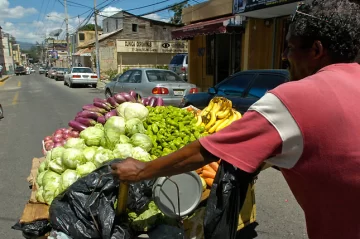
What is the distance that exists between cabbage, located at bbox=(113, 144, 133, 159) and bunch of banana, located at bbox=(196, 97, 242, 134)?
1.18m

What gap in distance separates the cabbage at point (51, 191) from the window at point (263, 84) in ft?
14.0

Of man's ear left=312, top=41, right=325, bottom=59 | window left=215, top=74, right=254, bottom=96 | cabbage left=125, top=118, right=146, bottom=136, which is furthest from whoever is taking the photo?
window left=215, top=74, right=254, bottom=96

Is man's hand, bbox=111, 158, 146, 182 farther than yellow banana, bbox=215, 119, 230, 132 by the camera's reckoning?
No

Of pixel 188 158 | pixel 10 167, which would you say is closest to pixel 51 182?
pixel 188 158

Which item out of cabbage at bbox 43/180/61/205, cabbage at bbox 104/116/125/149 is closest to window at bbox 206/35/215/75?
cabbage at bbox 104/116/125/149

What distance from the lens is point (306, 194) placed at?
1.16m

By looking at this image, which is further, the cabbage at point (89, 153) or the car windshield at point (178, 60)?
the car windshield at point (178, 60)

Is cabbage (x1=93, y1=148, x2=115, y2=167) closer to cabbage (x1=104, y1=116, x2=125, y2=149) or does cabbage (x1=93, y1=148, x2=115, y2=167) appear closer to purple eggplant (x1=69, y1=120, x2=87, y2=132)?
cabbage (x1=104, y1=116, x2=125, y2=149)

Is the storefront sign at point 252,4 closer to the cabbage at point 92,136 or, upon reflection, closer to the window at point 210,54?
the window at point 210,54

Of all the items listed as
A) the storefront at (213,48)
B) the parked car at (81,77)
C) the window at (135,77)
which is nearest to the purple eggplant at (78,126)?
the window at (135,77)

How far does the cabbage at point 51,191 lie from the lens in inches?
103

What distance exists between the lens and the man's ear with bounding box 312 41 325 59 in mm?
1134

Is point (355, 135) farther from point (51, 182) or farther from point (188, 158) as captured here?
point (51, 182)

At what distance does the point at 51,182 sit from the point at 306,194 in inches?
91.5
